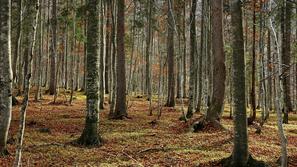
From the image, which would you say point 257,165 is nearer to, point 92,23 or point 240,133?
point 240,133

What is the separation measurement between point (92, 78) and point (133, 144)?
8.71 feet

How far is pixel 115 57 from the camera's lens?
1962 cm

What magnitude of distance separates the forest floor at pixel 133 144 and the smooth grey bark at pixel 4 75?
30.9 inches

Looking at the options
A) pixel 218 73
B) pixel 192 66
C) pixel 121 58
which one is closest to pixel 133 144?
pixel 218 73

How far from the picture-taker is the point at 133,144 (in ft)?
42.0

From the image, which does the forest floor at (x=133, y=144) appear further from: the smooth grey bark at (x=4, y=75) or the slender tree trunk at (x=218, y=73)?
the slender tree trunk at (x=218, y=73)

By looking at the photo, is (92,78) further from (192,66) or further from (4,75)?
(192,66)

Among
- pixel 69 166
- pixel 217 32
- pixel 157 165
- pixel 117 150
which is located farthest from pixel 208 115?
pixel 69 166

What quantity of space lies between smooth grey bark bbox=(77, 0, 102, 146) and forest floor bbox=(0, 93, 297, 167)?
533 mm

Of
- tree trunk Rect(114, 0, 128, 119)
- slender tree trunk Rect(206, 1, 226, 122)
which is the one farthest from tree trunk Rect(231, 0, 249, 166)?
tree trunk Rect(114, 0, 128, 119)

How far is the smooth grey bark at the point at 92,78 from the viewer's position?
39.5 ft

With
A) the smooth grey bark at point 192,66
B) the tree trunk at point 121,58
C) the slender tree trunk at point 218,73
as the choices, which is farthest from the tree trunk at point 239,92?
the tree trunk at point 121,58

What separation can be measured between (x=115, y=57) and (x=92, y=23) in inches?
294

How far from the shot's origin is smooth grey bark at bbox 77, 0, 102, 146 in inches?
474
